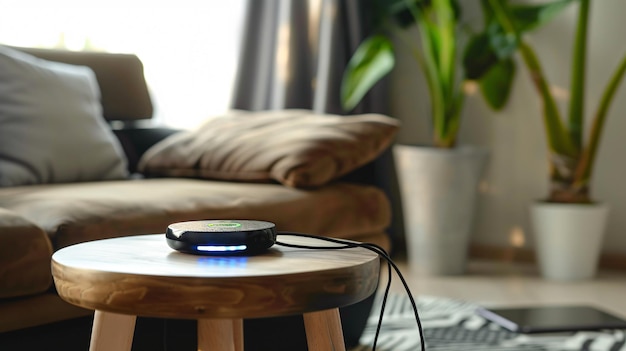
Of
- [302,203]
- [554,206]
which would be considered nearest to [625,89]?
[554,206]

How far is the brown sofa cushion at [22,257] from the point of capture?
1.25 meters

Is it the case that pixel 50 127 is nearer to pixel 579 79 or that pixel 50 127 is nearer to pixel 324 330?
pixel 324 330

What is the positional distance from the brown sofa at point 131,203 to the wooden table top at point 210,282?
340 mm

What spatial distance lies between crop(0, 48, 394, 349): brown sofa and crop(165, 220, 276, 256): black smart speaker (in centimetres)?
39

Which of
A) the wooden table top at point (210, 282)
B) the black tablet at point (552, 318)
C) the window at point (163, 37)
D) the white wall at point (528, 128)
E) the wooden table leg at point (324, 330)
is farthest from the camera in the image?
the white wall at point (528, 128)

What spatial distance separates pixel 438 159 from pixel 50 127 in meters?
1.42

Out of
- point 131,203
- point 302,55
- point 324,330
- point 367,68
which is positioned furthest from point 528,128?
point 324,330

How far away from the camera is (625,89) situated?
9.88 ft

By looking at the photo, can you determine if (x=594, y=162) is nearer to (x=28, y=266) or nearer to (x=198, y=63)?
(x=198, y=63)

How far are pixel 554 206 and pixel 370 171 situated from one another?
109 cm

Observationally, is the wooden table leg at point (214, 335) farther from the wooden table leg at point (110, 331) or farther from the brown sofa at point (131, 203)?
the brown sofa at point (131, 203)

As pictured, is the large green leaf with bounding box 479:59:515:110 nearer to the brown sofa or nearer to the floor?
the floor

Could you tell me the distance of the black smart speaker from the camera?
3.18 feet

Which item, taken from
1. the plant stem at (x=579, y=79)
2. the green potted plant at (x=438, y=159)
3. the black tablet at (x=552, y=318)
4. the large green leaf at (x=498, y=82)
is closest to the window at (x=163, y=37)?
the green potted plant at (x=438, y=159)
